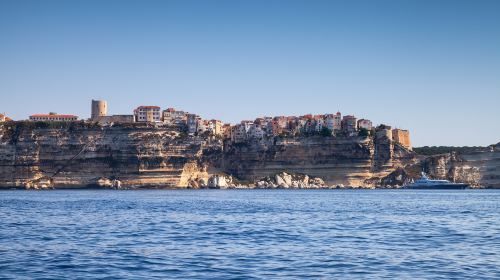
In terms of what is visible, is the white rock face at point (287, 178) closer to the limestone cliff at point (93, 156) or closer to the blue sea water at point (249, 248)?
the limestone cliff at point (93, 156)

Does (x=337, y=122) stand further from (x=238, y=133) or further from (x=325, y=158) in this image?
(x=238, y=133)

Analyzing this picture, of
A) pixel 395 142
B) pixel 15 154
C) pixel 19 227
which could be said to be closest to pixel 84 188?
pixel 15 154

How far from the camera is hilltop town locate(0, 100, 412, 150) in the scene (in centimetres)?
14925

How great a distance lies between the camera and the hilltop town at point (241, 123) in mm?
149250

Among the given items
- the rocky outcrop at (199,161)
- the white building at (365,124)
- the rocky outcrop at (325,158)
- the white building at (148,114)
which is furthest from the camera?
the white building at (365,124)

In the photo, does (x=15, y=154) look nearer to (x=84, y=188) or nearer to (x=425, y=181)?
(x=84, y=188)

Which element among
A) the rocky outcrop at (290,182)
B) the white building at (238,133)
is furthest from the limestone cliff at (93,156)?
the rocky outcrop at (290,182)

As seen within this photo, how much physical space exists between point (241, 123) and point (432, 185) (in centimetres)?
5224

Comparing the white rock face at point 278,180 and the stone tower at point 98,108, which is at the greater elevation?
the stone tower at point 98,108

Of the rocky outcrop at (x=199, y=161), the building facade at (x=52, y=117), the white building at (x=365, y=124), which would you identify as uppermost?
the building facade at (x=52, y=117)

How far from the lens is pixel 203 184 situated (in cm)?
13825

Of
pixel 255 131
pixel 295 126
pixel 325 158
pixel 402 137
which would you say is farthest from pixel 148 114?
pixel 402 137

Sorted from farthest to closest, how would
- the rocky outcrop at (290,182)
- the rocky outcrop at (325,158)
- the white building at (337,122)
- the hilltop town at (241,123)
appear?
1. the white building at (337,122)
2. the hilltop town at (241,123)
3. the rocky outcrop at (325,158)
4. the rocky outcrop at (290,182)

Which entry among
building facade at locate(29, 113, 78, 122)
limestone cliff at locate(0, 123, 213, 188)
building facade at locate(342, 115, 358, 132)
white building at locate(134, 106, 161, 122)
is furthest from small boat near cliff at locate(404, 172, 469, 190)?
building facade at locate(29, 113, 78, 122)
